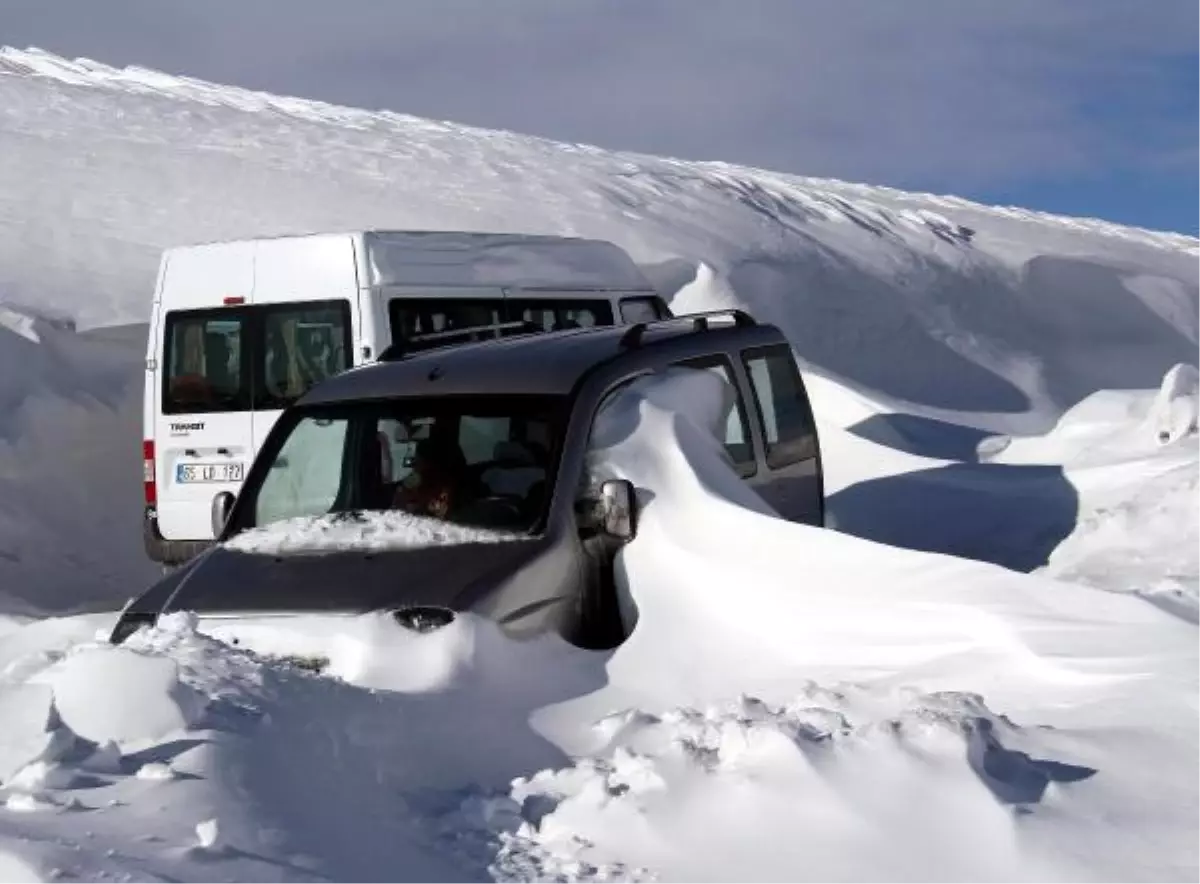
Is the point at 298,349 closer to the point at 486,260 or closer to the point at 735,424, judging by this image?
the point at 486,260

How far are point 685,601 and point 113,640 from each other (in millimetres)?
1847

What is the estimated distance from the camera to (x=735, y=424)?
724 cm

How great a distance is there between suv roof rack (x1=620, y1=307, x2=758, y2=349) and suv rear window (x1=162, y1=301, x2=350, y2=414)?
8.92 ft

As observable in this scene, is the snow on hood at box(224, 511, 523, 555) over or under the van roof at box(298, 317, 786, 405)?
under

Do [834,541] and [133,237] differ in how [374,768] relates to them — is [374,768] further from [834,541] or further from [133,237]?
[133,237]

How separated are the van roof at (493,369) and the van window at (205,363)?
3.21 meters

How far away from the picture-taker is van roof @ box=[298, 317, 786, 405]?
6.30m

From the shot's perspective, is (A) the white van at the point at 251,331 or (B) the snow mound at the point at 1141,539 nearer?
(B) the snow mound at the point at 1141,539

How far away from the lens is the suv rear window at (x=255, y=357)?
9969 mm

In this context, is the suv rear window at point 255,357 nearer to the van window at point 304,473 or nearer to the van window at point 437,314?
the van window at point 437,314

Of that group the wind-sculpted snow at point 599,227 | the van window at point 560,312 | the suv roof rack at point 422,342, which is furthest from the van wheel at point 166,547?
the wind-sculpted snow at point 599,227

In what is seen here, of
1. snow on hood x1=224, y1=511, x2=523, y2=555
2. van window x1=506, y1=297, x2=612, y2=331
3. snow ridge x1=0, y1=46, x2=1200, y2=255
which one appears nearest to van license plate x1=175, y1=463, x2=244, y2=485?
van window x1=506, y1=297, x2=612, y2=331

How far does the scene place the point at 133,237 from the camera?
18234mm

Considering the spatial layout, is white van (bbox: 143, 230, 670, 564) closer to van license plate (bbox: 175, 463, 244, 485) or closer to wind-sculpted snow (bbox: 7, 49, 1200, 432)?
van license plate (bbox: 175, 463, 244, 485)
